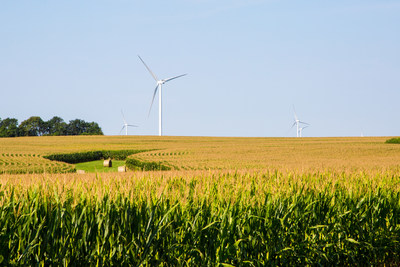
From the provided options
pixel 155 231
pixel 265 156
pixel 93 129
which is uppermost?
pixel 93 129

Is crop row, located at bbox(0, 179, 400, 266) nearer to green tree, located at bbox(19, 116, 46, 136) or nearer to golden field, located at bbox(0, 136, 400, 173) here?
golden field, located at bbox(0, 136, 400, 173)

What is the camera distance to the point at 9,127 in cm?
11888

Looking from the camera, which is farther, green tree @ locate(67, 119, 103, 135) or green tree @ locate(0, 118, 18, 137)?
green tree @ locate(67, 119, 103, 135)

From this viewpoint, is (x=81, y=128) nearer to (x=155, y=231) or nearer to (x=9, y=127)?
(x=9, y=127)

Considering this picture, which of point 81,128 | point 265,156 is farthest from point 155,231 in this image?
point 81,128

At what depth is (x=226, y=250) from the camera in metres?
6.06

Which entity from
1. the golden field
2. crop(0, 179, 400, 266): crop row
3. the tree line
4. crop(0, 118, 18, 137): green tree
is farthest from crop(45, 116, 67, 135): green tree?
crop(0, 179, 400, 266): crop row

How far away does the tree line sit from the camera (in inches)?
4788

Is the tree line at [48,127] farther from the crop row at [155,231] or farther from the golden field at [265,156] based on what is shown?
the crop row at [155,231]

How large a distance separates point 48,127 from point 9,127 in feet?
42.4

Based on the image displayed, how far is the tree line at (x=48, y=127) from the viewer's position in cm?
12162

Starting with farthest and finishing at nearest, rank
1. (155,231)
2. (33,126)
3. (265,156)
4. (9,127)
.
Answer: (33,126) → (9,127) → (265,156) → (155,231)

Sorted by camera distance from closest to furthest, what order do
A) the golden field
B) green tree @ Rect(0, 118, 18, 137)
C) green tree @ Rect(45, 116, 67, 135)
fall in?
1. the golden field
2. green tree @ Rect(0, 118, 18, 137)
3. green tree @ Rect(45, 116, 67, 135)

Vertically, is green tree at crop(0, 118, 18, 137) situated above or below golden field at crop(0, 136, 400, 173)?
above
